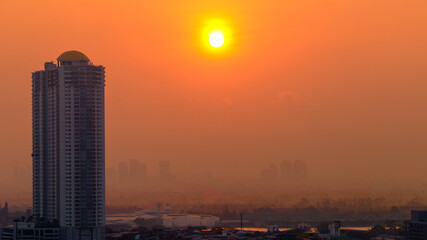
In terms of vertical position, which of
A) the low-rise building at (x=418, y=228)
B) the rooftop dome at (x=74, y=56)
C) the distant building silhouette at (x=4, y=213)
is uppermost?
the rooftop dome at (x=74, y=56)

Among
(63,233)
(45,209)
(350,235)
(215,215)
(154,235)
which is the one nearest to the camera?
(63,233)

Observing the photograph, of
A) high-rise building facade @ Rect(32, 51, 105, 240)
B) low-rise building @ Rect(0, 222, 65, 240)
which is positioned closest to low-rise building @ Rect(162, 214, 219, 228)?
low-rise building @ Rect(0, 222, 65, 240)

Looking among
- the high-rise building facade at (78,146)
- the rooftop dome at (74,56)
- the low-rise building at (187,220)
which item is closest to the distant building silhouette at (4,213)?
the low-rise building at (187,220)

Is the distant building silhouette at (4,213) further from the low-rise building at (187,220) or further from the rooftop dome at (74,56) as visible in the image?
the rooftop dome at (74,56)

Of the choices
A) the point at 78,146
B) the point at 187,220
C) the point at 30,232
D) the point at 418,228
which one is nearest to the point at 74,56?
the point at 78,146

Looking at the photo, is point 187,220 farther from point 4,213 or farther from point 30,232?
point 30,232

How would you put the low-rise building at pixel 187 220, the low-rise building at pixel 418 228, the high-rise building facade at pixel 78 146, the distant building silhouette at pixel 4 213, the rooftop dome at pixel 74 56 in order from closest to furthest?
the high-rise building facade at pixel 78 146
the rooftop dome at pixel 74 56
the low-rise building at pixel 418 228
the distant building silhouette at pixel 4 213
the low-rise building at pixel 187 220

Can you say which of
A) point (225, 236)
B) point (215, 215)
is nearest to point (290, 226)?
point (215, 215)

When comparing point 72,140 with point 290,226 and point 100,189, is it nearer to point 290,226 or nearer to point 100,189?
point 100,189

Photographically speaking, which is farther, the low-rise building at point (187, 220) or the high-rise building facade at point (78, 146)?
the low-rise building at point (187, 220)
